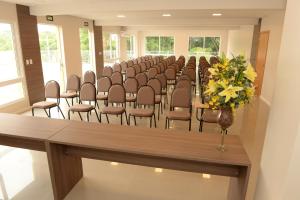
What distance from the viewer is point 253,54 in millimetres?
9109

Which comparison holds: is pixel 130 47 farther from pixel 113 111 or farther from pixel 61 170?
pixel 61 170

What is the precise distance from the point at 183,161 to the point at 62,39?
6.97 meters

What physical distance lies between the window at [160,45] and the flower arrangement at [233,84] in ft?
52.3

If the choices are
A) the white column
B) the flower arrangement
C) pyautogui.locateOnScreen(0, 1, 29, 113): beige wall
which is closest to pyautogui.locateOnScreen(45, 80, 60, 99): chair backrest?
pyautogui.locateOnScreen(0, 1, 29, 113): beige wall

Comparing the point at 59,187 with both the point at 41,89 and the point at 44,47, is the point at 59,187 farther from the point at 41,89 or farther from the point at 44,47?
the point at 44,47

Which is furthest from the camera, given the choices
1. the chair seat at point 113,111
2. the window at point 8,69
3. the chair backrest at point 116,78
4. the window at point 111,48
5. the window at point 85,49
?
the window at point 111,48

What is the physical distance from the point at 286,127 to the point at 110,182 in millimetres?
2143

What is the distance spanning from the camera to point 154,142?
→ 7.31ft

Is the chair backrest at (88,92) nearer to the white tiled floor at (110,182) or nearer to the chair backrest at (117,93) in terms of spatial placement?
the chair backrest at (117,93)

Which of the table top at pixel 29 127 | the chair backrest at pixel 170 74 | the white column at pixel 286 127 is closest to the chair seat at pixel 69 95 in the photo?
the table top at pixel 29 127

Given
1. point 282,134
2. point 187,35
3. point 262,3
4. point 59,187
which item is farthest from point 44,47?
point 187,35

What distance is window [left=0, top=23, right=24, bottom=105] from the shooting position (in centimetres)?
534

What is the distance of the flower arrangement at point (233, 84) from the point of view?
1.77 meters

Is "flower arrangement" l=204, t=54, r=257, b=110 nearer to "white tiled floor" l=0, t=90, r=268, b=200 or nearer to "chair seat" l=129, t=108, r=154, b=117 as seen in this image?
"white tiled floor" l=0, t=90, r=268, b=200
